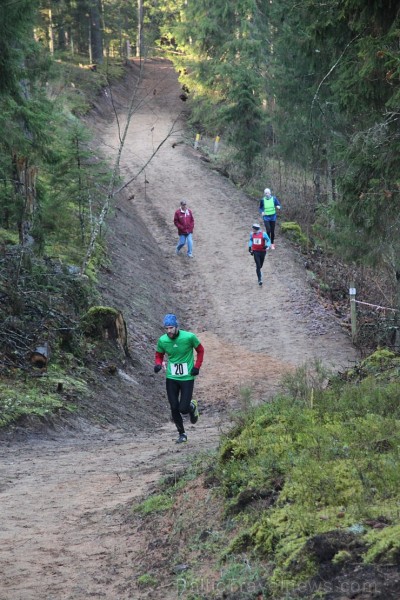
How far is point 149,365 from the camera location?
59.4 feet

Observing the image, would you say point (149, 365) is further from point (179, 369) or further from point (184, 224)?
point (184, 224)

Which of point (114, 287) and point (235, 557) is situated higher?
point (235, 557)

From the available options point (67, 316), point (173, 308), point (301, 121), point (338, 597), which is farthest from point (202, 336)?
point (338, 597)

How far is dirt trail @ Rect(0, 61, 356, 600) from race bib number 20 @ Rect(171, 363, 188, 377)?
1010mm

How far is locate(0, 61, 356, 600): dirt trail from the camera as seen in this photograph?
22.3 ft

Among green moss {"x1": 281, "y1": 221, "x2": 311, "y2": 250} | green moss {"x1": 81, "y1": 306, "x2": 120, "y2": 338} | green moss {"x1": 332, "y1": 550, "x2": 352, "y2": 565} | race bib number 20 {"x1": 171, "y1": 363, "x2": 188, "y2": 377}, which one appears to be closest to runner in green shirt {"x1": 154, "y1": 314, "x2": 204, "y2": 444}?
race bib number 20 {"x1": 171, "y1": 363, "x2": 188, "y2": 377}

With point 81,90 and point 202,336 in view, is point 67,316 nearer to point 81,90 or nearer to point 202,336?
point 202,336

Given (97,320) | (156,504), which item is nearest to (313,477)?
(156,504)

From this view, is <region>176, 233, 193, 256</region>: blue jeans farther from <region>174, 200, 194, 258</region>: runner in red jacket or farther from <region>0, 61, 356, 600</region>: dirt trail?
<region>0, 61, 356, 600</region>: dirt trail

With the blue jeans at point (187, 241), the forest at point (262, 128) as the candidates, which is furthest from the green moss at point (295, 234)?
the blue jeans at point (187, 241)

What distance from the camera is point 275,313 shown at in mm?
22672

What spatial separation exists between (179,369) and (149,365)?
6906 millimetres

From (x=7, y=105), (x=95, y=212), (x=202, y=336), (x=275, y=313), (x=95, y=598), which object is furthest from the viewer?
(x=95, y=212)

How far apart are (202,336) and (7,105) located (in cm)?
929
